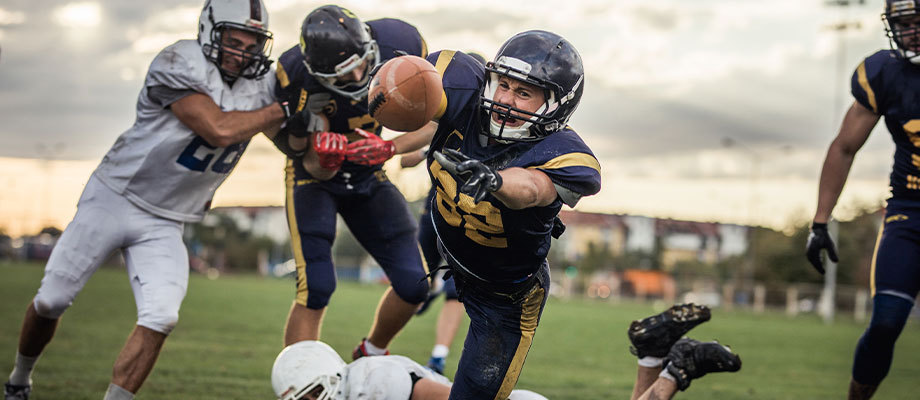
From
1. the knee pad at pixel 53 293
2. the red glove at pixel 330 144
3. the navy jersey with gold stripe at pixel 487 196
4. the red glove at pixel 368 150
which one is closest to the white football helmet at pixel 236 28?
the red glove at pixel 330 144

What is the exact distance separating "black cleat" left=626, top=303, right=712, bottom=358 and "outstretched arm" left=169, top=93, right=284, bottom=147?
235cm

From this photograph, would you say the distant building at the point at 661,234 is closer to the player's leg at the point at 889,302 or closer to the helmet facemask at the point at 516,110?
the player's leg at the point at 889,302

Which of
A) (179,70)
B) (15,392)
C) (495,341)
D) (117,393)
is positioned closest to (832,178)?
(495,341)

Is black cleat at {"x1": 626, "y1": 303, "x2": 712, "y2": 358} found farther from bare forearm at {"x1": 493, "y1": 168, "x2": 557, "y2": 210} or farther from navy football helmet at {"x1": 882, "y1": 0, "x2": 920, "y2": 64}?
navy football helmet at {"x1": 882, "y1": 0, "x2": 920, "y2": 64}

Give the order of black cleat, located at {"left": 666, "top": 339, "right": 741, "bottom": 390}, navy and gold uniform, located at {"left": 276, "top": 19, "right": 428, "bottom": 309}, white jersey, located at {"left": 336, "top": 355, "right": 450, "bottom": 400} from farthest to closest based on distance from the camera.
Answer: navy and gold uniform, located at {"left": 276, "top": 19, "right": 428, "bottom": 309} → black cleat, located at {"left": 666, "top": 339, "right": 741, "bottom": 390} → white jersey, located at {"left": 336, "top": 355, "right": 450, "bottom": 400}

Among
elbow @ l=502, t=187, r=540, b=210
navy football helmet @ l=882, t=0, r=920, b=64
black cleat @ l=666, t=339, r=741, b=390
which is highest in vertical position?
navy football helmet @ l=882, t=0, r=920, b=64

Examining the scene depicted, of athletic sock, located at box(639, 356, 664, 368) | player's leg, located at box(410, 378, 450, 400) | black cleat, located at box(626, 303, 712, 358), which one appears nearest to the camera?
player's leg, located at box(410, 378, 450, 400)

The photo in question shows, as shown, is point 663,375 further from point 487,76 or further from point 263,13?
point 263,13

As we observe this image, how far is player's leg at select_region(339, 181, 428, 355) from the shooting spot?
554 cm

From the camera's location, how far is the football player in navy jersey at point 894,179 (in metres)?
4.84

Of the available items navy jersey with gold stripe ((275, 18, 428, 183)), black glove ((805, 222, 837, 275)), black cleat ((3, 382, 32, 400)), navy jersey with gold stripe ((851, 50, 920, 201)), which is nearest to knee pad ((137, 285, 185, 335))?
black cleat ((3, 382, 32, 400))

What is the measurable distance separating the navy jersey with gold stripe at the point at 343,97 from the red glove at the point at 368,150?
308mm

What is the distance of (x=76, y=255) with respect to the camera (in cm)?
476

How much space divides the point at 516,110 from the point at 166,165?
7.83 ft
